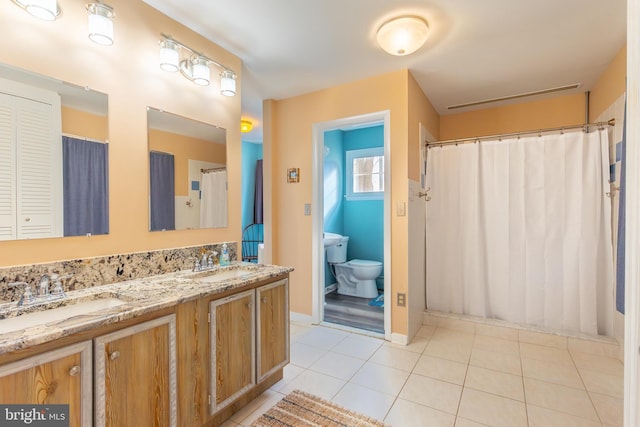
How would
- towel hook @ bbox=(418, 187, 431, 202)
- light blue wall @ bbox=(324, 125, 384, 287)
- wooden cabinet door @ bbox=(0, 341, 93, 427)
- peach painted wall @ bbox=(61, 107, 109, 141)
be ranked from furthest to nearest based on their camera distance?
1. light blue wall @ bbox=(324, 125, 384, 287)
2. towel hook @ bbox=(418, 187, 431, 202)
3. peach painted wall @ bbox=(61, 107, 109, 141)
4. wooden cabinet door @ bbox=(0, 341, 93, 427)

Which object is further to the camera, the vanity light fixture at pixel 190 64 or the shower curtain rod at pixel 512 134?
the shower curtain rod at pixel 512 134

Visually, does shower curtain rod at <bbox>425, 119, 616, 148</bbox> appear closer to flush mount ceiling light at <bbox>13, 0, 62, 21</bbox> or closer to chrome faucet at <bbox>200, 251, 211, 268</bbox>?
chrome faucet at <bbox>200, 251, 211, 268</bbox>

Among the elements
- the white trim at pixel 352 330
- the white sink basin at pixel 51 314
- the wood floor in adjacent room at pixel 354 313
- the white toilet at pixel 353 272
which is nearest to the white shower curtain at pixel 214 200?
the white sink basin at pixel 51 314

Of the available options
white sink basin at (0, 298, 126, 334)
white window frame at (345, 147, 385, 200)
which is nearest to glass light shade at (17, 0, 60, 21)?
white sink basin at (0, 298, 126, 334)

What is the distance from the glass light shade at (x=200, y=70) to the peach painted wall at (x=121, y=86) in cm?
9

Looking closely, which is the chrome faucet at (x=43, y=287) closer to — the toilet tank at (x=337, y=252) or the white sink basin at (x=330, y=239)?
the white sink basin at (x=330, y=239)

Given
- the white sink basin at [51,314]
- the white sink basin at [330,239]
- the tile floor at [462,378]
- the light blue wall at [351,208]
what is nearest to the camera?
the white sink basin at [51,314]

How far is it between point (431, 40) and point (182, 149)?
1914 mm

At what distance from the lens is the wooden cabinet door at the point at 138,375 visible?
1.12m

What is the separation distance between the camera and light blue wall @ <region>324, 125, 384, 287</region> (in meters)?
4.36

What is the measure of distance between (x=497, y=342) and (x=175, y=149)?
3.07 metres

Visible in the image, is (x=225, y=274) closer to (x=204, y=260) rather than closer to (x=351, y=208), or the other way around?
(x=204, y=260)

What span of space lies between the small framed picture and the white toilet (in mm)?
1337

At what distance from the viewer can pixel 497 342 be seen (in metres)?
2.68
